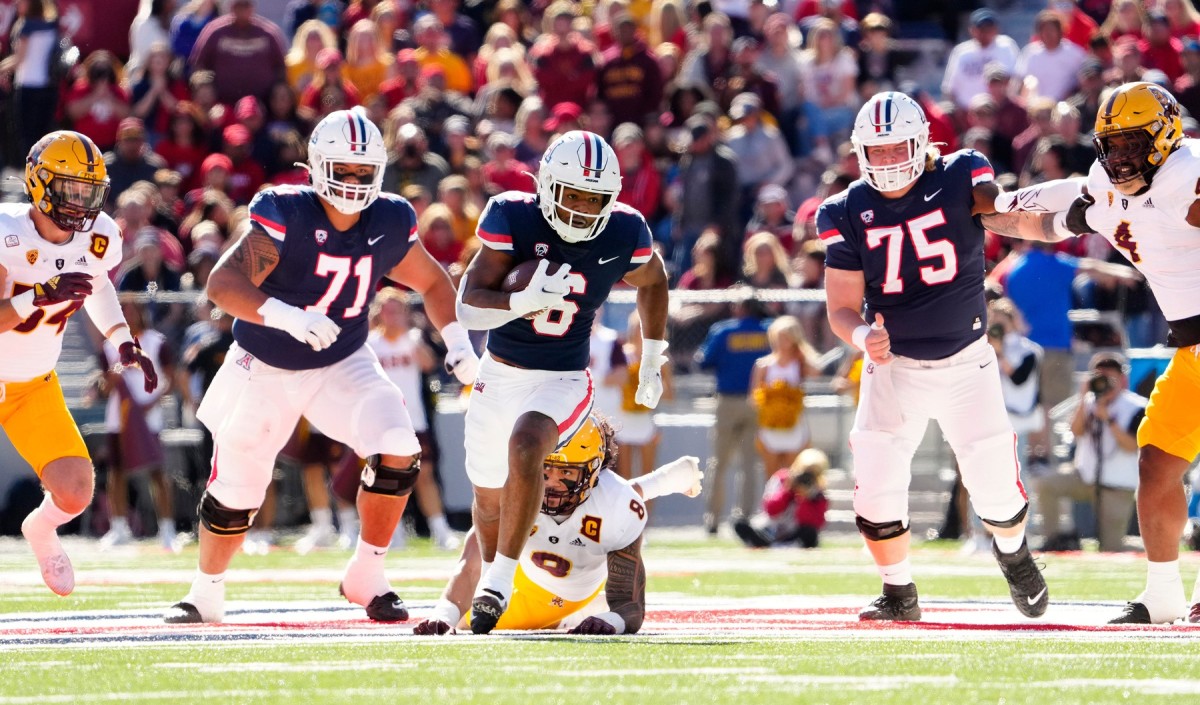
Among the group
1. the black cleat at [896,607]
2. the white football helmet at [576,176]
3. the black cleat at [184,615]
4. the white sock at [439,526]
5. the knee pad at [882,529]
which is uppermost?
the white football helmet at [576,176]

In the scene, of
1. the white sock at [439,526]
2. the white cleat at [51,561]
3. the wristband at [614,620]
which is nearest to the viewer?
the wristband at [614,620]

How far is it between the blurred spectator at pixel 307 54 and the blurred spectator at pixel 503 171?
2668 mm

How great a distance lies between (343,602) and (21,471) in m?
6.79

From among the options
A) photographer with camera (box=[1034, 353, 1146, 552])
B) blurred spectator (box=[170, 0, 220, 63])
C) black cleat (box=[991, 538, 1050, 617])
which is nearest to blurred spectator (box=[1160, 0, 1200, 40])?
photographer with camera (box=[1034, 353, 1146, 552])

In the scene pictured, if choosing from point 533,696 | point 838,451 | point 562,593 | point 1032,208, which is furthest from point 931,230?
point 838,451

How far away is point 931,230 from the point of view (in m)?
7.40

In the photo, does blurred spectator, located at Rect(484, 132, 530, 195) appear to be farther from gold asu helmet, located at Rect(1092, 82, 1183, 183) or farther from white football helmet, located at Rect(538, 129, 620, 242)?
gold asu helmet, located at Rect(1092, 82, 1183, 183)

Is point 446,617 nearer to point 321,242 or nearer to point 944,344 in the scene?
point 321,242

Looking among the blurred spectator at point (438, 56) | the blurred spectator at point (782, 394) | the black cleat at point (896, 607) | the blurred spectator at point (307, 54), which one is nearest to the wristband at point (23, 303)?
the black cleat at point (896, 607)

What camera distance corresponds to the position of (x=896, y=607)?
24.3 ft

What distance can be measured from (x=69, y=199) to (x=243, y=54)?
9.34 metres

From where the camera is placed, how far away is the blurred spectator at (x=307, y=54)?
56.4 feet

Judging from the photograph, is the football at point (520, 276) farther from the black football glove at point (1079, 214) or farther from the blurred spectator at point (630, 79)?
the blurred spectator at point (630, 79)

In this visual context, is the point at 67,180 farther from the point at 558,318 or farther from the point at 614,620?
the point at 614,620
